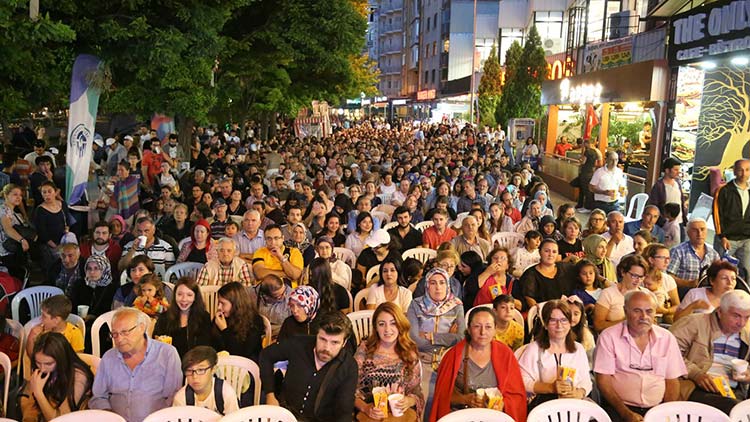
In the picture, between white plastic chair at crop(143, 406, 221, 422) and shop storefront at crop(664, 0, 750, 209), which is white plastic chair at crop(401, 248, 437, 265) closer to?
white plastic chair at crop(143, 406, 221, 422)

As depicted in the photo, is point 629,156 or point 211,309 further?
point 629,156

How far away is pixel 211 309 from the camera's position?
250 inches

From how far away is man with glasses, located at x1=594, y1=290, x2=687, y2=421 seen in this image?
4590 millimetres

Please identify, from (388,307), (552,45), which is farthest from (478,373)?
(552,45)

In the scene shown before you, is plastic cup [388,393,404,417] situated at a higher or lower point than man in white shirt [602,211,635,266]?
lower

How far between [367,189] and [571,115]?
16487mm

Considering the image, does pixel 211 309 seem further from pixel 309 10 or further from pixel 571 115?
pixel 571 115

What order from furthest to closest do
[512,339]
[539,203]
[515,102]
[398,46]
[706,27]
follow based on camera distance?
[398,46] < [515,102] < [706,27] < [539,203] < [512,339]

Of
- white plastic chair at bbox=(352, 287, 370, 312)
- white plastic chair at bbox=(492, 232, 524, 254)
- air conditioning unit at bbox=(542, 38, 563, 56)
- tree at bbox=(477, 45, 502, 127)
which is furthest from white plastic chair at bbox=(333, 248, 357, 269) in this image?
air conditioning unit at bbox=(542, 38, 563, 56)

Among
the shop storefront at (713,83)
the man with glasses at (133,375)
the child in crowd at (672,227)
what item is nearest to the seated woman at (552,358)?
the man with glasses at (133,375)

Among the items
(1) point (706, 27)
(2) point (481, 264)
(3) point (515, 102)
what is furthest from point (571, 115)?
(2) point (481, 264)

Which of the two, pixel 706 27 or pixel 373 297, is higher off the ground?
pixel 706 27

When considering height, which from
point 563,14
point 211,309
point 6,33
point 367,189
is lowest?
point 211,309

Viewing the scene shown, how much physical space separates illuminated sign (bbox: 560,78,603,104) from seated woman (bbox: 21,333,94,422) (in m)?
15.6
